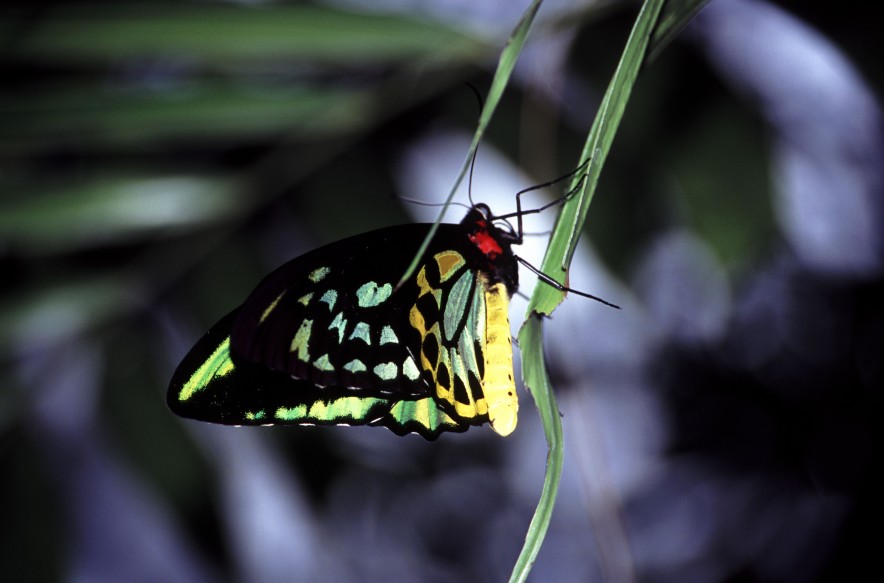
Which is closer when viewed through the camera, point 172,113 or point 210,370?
point 210,370

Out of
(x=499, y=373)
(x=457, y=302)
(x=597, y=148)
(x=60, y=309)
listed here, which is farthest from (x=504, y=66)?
(x=60, y=309)

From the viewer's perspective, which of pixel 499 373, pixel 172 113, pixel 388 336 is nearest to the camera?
pixel 499 373

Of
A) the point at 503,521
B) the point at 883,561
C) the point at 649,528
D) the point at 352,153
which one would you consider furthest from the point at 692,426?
the point at 352,153

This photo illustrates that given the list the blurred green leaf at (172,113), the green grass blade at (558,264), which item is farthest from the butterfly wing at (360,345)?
the blurred green leaf at (172,113)

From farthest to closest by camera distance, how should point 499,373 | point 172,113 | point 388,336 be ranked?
1. point 172,113
2. point 388,336
3. point 499,373

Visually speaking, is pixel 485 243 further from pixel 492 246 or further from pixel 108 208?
pixel 108 208

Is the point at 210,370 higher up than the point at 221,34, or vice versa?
the point at 221,34

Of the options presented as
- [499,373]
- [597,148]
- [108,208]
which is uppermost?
[108,208]
